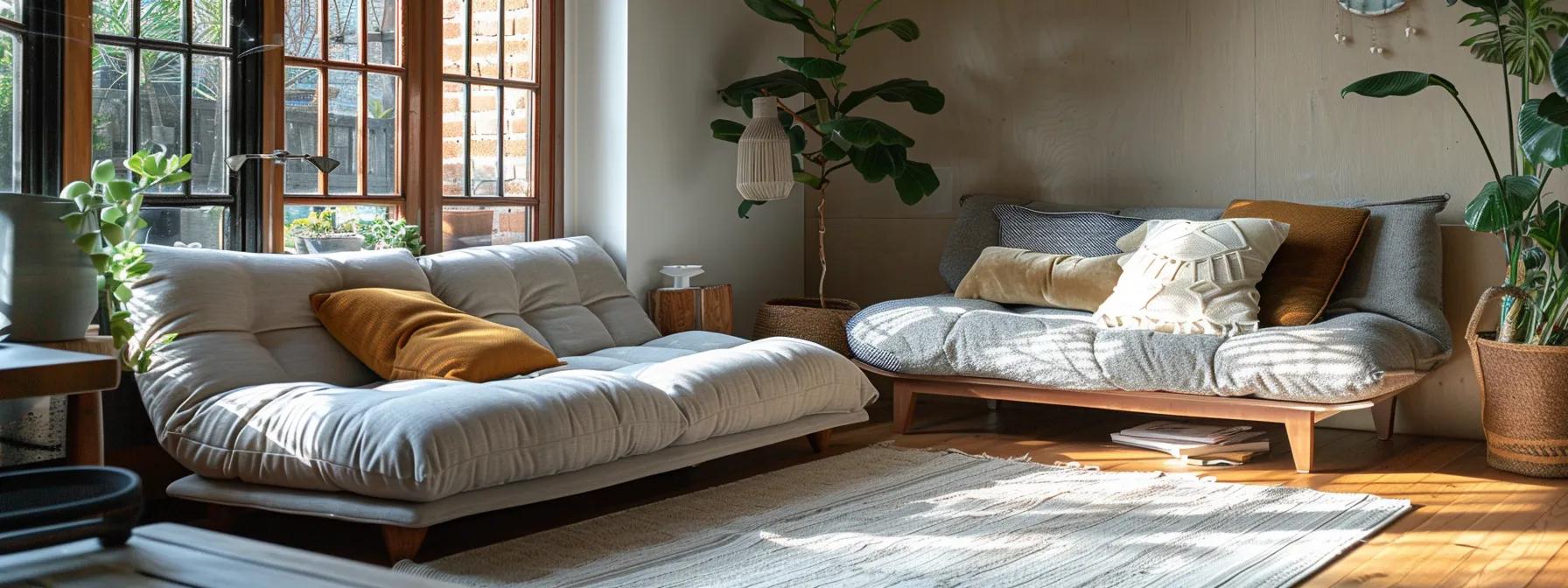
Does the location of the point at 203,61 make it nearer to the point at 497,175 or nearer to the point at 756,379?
the point at 497,175

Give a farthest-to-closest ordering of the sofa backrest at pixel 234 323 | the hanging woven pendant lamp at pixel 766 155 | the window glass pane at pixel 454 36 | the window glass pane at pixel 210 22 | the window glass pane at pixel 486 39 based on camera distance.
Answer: the hanging woven pendant lamp at pixel 766 155, the window glass pane at pixel 486 39, the window glass pane at pixel 454 36, the window glass pane at pixel 210 22, the sofa backrest at pixel 234 323

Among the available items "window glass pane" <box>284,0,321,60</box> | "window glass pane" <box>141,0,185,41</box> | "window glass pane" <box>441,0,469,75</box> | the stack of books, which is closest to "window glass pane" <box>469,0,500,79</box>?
"window glass pane" <box>441,0,469,75</box>

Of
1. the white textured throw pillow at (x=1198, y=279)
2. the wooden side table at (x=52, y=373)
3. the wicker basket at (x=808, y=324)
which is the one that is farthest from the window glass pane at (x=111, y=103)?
the white textured throw pillow at (x=1198, y=279)

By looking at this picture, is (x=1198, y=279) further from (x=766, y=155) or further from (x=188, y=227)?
(x=188, y=227)

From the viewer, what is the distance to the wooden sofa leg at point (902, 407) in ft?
15.4

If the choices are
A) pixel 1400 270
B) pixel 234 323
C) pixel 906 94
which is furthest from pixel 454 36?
pixel 1400 270

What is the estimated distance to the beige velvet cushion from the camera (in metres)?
4.67

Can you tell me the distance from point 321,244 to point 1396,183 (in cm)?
364

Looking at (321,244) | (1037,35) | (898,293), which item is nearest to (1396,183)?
(1037,35)

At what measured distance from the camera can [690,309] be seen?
4.90 m

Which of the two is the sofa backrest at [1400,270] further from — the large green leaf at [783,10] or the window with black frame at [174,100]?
the window with black frame at [174,100]

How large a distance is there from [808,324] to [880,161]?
25.8 inches

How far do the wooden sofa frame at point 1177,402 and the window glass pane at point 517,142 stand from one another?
1.39m

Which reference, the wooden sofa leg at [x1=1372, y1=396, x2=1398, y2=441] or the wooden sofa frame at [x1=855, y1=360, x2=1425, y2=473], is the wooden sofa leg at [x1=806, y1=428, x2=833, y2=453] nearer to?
the wooden sofa frame at [x1=855, y1=360, x2=1425, y2=473]
